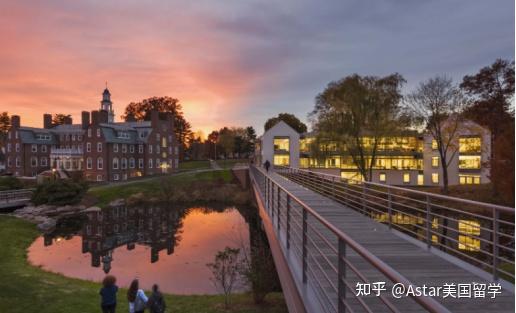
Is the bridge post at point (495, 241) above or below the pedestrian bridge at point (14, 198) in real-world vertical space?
above

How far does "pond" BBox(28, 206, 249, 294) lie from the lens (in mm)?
19641

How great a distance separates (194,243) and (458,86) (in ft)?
112

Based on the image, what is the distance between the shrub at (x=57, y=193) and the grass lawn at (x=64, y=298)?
21858mm

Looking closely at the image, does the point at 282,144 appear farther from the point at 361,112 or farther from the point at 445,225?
the point at 445,225

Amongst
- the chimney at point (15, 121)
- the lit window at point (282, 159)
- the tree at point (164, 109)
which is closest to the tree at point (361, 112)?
the lit window at point (282, 159)

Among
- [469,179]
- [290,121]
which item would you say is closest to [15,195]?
[469,179]

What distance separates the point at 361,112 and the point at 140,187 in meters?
33.5

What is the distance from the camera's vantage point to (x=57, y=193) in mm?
38875

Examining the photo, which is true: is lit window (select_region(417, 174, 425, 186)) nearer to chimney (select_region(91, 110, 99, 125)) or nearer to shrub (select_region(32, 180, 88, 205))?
shrub (select_region(32, 180, 88, 205))

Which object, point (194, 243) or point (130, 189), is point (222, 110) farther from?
point (194, 243)

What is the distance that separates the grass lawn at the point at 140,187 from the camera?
45.6 m

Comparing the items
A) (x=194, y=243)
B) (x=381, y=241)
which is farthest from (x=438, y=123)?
(x=381, y=241)

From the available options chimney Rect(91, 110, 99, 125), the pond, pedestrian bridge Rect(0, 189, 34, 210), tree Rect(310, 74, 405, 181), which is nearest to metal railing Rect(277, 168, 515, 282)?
the pond

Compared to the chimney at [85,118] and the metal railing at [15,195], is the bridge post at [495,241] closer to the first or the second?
the metal railing at [15,195]
